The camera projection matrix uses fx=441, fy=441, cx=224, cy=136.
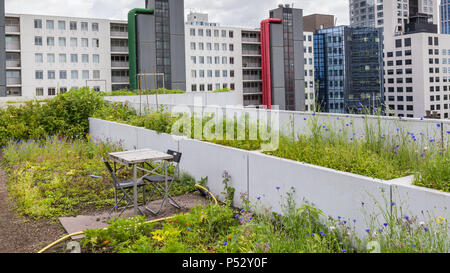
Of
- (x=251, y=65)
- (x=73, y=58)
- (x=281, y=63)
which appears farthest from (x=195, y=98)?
(x=251, y=65)

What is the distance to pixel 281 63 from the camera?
7431 centimetres

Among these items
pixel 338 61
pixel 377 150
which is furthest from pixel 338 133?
pixel 338 61

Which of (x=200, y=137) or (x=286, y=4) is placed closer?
(x=200, y=137)

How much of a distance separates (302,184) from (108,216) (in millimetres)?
3275

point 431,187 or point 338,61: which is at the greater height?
point 338,61

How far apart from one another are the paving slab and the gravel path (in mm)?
173

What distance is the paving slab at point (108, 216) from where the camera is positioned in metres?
6.83

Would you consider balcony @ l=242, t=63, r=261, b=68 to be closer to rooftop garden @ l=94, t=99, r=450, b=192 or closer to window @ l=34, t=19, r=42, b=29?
window @ l=34, t=19, r=42, b=29

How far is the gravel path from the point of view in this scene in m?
6.05

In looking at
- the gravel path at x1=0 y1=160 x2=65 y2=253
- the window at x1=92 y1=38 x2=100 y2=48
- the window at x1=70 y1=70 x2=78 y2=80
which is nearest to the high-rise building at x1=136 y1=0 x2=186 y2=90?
the window at x1=92 y1=38 x2=100 y2=48

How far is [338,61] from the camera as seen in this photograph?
362ft

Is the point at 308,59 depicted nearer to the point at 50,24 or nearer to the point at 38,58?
the point at 50,24
